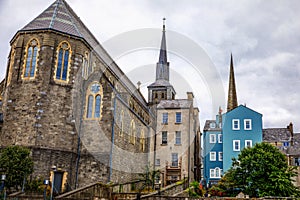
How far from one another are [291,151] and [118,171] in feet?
82.8

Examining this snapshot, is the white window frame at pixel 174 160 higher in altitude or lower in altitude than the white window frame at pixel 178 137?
lower

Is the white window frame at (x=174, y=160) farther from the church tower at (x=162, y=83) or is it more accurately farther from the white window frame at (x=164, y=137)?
the church tower at (x=162, y=83)

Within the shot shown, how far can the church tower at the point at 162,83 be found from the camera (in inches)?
2498

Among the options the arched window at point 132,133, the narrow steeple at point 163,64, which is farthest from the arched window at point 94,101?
the narrow steeple at point 163,64

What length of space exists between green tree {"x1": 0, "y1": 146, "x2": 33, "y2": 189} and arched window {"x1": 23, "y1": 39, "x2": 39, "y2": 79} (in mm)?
7875

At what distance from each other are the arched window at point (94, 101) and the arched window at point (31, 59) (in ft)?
16.8

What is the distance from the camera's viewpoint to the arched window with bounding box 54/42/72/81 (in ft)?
95.4

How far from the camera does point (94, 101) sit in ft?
99.3

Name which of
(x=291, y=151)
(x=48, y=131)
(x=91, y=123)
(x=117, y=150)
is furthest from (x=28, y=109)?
(x=291, y=151)

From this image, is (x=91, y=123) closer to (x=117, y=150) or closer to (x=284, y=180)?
(x=117, y=150)

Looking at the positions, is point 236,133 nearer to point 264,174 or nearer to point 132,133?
point 264,174

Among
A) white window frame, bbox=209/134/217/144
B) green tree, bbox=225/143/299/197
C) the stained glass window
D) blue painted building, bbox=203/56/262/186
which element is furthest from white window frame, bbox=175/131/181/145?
the stained glass window

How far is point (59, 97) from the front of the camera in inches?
1123

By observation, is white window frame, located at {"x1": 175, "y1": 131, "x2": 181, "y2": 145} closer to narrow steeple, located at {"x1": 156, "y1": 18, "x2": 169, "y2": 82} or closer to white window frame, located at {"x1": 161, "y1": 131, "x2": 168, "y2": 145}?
white window frame, located at {"x1": 161, "y1": 131, "x2": 168, "y2": 145}
